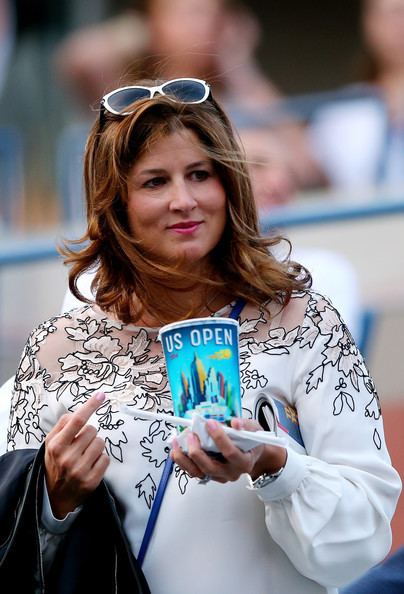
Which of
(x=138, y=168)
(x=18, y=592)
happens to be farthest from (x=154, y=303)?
(x=18, y=592)

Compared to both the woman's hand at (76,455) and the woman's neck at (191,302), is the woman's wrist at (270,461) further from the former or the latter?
the woman's neck at (191,302)

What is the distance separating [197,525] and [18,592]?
1.26 ft

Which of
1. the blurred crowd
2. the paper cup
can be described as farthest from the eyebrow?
the blurred crowd

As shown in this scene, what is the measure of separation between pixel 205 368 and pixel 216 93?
19.2ft

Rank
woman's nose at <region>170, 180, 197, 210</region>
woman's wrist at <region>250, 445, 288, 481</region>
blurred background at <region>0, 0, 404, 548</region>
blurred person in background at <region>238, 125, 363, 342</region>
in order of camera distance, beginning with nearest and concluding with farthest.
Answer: woman's wrist at <region>250, 445, 288, 481</region>
woman's nose at <region>170, 180, 197, 210</region>
blurred person in background at <region>238, 125, 363, 342</region>
blurred background at <region>0, 0, 404, 548</region>

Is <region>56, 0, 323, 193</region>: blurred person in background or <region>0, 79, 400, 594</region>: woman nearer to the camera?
<region>0, 79, 400, 594</region>: woman

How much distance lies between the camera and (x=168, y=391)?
119 inches

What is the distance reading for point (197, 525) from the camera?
2912 millimetres

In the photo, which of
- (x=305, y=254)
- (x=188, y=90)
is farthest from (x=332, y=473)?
(x=305, y=254)

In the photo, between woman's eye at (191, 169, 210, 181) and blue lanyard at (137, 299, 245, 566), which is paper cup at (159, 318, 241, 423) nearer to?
blue lanyard at (137, 299, 245, 566)

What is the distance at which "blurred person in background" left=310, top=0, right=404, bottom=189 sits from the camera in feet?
26.1

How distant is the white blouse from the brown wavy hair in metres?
0.09

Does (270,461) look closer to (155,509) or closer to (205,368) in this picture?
(205,368)

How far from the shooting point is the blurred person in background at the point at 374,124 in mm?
7965
